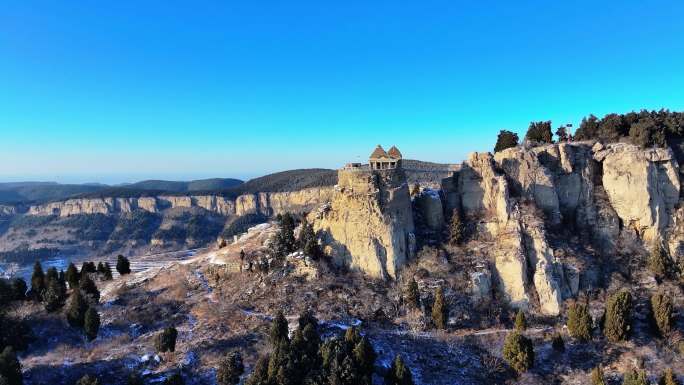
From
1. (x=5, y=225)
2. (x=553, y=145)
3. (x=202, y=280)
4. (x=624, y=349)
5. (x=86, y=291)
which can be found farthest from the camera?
(x=5, y=225)

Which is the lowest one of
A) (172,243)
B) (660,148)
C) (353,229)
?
(172,243)

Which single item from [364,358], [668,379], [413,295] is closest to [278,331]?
[364,358]

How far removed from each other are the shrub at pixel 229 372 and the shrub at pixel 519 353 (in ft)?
57.7

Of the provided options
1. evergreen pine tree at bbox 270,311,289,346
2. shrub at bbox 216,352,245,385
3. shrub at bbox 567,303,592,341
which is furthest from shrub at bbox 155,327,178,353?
shrub at bbox 567,303,592,341

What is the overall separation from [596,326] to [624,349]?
272 centimetres

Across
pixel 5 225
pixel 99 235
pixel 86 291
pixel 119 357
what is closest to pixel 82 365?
pixel 119 357

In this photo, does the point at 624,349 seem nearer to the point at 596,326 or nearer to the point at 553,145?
the point at 596,326

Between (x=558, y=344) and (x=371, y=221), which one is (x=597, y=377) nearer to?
(x=558, y=344)

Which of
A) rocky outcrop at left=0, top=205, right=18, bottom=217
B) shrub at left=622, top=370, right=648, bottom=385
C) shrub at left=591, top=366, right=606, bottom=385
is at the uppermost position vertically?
rocky outcrop at left=0, top=205, right=18, bottom=217

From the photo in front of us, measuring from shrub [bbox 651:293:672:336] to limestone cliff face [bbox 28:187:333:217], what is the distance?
109920mm

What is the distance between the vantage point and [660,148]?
4378cm

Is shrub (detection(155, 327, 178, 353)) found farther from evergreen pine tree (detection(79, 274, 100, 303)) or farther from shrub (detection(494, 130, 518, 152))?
shrub (detection(494, 130, 518, 152))

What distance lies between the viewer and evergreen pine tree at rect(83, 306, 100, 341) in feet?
100

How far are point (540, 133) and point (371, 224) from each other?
26.7 meters
